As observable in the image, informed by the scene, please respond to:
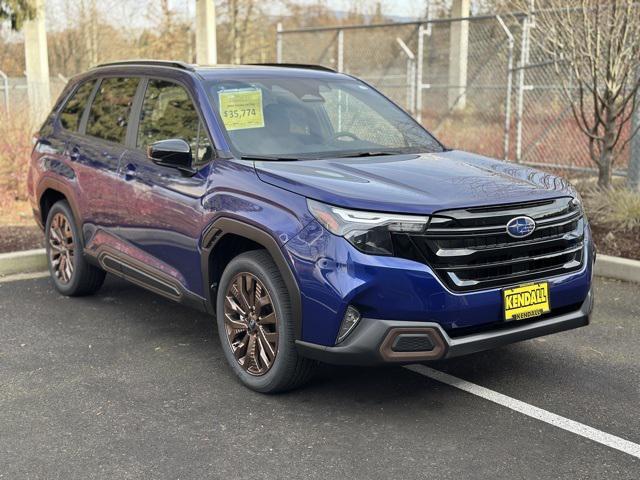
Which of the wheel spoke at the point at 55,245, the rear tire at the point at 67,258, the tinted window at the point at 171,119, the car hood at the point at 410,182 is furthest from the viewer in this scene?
the wheel spoke at the point at 55,245

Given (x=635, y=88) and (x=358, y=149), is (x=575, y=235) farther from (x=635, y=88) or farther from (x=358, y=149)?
(x=635, y=88)

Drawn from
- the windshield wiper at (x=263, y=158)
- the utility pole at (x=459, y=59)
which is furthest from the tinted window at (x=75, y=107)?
the utility pole at (x=459, y=59)

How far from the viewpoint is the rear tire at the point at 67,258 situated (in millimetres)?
6188

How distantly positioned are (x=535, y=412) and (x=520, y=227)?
98cm

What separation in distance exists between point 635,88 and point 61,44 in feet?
88.6

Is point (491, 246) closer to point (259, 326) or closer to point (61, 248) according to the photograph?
point (259, 326)

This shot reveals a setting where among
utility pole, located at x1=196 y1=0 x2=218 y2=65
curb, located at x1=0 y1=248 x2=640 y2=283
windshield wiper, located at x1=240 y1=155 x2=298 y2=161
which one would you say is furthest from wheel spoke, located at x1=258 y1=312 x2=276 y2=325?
utility pole, located at x1=196 y1=0 x2=218 y2=65

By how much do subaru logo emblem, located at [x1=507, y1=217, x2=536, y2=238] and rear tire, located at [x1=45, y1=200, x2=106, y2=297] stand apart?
11.5 feet

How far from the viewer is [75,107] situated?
639 cm

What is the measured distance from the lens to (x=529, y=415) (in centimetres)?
408

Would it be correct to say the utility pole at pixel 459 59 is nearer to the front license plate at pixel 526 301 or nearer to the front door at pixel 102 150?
the front door at pixel 102 150

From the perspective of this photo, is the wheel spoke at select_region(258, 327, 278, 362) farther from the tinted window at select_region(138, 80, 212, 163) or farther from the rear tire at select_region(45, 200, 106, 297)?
the rear tire at select_region(45, 200, 106, 297)

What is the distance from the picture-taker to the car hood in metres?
3.85

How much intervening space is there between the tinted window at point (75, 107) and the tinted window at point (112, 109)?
0.20m
